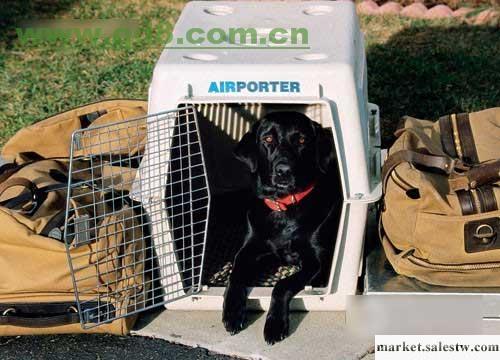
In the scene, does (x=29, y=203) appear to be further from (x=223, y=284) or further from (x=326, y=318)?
Answer: (x=326, y=318)

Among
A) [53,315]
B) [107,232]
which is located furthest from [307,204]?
[53,315]

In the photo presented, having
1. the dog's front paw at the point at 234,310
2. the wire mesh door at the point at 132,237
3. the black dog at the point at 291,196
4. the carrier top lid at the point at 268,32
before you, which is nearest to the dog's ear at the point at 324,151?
the black dog at the point at 291,196

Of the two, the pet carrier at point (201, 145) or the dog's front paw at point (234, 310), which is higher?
the pet carrier at point (201, 145)

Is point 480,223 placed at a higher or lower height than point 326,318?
higher

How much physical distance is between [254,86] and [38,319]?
1189 mm

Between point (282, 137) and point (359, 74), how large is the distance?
16.2 inches

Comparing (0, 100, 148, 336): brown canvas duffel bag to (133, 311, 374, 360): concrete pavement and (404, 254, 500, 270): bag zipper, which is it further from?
(404, 254, 500, 270): bag zipper

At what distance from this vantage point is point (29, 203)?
3.49 m

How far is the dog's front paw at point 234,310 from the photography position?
11.0 feet

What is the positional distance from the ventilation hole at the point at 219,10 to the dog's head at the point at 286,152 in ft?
2.11

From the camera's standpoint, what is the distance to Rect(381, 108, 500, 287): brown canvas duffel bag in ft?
10.6

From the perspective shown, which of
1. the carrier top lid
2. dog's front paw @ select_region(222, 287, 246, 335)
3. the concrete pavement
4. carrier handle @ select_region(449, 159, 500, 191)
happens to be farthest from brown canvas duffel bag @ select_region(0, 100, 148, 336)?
carrier handle @ select_region(449, 159, 500, 191)

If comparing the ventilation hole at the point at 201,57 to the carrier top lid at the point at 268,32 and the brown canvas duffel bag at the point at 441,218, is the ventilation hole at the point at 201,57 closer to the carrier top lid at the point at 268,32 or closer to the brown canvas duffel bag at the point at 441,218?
the carrier top lid at the point at 268,32

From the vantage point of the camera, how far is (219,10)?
4109 mm
